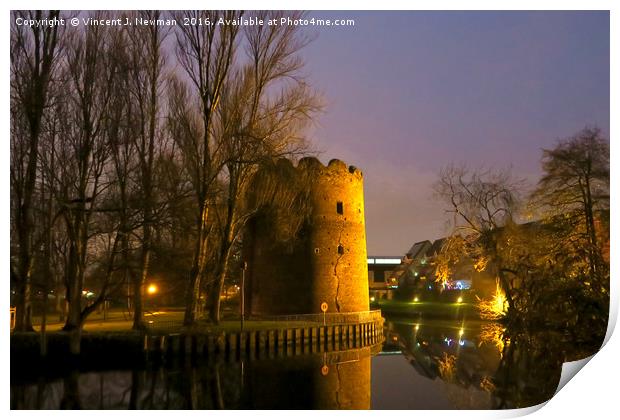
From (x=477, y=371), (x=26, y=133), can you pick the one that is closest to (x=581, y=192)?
(x=477, y=371)

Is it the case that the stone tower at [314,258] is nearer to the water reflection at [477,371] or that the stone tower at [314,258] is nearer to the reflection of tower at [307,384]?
the water reflection at [477,371]

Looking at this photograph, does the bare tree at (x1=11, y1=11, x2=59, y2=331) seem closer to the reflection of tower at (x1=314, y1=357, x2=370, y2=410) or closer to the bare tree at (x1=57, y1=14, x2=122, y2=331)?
the bare tree at (x1=57, y1=14, x2=122, y2=331)

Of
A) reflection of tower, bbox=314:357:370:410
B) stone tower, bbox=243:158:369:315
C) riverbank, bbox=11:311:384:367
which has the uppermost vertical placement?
stone tower, bbox=243:158:369:315

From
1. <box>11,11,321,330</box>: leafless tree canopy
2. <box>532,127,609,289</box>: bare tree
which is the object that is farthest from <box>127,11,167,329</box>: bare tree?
<box>532,127,609,289</box>: bare tree

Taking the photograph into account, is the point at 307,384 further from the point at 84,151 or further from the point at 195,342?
the point at 84,151

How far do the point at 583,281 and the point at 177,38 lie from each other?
794 centimetres

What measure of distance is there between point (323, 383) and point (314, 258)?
6888 millimetres

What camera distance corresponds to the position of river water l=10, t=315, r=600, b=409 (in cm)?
888

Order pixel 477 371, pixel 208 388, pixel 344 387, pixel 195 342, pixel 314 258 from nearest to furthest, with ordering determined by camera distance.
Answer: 1. pixel 208 388
2. pixel 344 387
3. pixel 477 371
4. pixel 195 342
5. pixel 314 258

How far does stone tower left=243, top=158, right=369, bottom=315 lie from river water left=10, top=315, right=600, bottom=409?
142 inches

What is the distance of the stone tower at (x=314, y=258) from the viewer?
1719 centimetres

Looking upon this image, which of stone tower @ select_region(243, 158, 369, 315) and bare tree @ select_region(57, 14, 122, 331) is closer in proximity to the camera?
bare tree @ select_region(57, 14, 122, 331)

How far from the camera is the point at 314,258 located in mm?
17406
